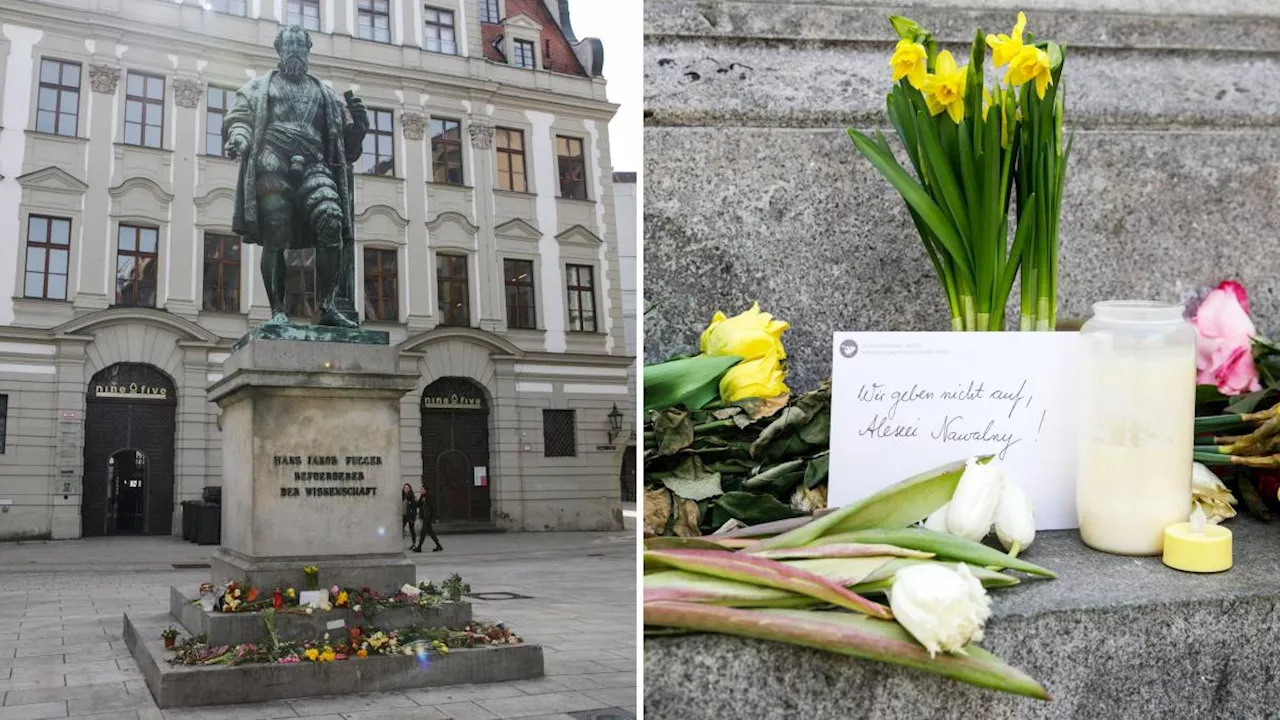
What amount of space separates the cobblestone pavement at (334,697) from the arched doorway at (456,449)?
7 centimetres

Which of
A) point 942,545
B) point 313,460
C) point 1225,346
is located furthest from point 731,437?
point 313,460

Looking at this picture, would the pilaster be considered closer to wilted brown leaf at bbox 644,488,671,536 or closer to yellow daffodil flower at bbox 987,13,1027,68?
wilted brown leaf at bbox 644,488,671,536

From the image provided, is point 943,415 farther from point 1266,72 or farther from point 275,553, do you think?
point 275,553

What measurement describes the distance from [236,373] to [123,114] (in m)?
0.45

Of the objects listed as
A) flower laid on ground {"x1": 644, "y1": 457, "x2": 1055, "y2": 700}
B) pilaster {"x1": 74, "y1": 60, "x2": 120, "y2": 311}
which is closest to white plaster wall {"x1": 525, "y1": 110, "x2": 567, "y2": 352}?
pilaster {"x1": 74, "y1": 60, "x2": 120, "y2": 311}

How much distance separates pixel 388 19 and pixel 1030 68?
1.12 meters

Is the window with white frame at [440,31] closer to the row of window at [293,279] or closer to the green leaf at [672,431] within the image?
the row of window at [293,279]

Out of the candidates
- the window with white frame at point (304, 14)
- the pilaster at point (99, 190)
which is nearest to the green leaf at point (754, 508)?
the pilaster at point (99, 190)

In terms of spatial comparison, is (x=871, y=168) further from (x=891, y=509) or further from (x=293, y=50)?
(x=293, y=50)

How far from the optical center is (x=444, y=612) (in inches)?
72.1

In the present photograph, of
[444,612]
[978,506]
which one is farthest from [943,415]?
[444,612]

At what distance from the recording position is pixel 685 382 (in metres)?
1.33

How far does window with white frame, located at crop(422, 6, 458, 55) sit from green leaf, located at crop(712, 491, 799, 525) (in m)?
1.04

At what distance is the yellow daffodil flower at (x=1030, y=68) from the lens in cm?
121
